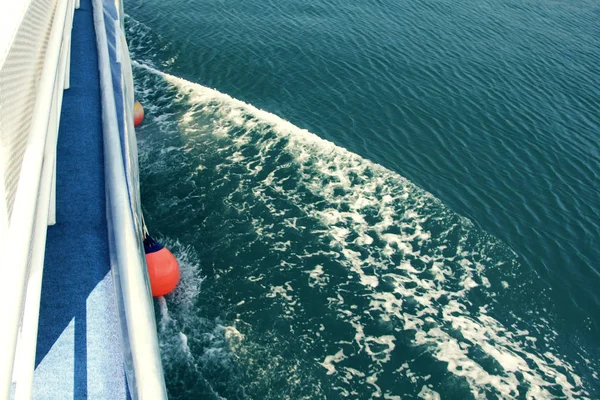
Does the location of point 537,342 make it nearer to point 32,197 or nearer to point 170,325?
point 170,325

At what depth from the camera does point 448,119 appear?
106 feet

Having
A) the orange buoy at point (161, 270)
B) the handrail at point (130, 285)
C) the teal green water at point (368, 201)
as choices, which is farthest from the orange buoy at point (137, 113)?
the orange buoy at point (161, 270)

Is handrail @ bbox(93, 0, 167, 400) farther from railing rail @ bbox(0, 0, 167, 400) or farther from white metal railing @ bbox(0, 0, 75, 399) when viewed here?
white metal railing @ bbox(0, 0, 75, 399)

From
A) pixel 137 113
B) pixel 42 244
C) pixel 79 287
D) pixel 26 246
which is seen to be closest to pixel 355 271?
pixel 79 287

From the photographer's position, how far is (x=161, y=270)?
19.4 m

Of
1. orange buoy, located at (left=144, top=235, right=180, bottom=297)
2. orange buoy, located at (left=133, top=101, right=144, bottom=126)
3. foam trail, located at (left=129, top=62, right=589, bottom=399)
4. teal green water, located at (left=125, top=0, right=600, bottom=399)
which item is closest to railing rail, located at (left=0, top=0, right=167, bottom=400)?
Answer: orange buoy, located at (left=144, top=235, right=180, bottom=297)

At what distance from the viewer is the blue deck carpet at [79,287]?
41.7ft

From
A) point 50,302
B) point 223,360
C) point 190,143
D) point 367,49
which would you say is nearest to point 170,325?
point 223,360

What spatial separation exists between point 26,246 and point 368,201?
1844cm

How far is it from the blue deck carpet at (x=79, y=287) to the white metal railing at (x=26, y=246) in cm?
221

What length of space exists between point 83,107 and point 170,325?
10663mm

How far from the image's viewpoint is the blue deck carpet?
1272 cm

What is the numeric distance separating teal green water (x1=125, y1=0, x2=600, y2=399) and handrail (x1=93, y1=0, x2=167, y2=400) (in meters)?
4.32

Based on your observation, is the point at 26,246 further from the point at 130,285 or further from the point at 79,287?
the point at 79,287
